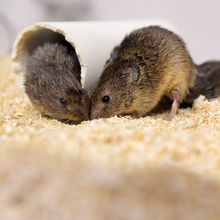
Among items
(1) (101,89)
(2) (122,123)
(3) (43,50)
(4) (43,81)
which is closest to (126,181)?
(2) (122,123)

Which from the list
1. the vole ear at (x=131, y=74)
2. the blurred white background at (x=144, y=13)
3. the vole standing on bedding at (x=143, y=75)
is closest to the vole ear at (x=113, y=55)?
the vole standing on bedding at (x=143, y=75)

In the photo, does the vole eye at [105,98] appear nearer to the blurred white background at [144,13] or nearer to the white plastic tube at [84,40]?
the white plastic tube at [84,40]

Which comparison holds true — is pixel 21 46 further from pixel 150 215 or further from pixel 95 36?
pixel 150 215

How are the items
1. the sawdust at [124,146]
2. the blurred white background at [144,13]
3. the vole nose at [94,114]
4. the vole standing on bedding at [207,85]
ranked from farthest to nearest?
A: the blurred white background at [144,13]
the vole standing on bedding at [207,85]
the vole nose at [94,114]
the sawdust at [124,146]

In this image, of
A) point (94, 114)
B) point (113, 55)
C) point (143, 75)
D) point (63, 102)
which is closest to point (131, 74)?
point (143, 75)

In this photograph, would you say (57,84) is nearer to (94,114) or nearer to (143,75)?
(94,114)

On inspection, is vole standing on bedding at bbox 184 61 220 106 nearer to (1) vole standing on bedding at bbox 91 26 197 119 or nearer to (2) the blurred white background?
(1) vole standing on bedding at bbox 91 26 197 119
